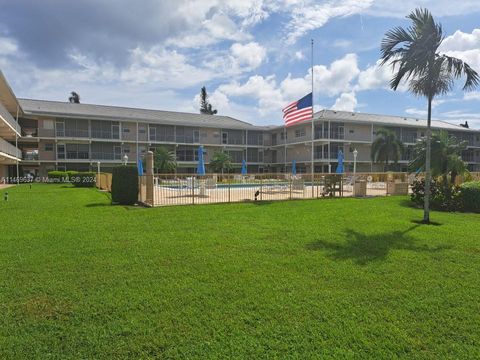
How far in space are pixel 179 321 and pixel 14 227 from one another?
690 centimetres

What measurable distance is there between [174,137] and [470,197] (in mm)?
35533

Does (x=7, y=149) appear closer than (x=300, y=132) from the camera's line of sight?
Yes

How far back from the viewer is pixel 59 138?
37.8 meters

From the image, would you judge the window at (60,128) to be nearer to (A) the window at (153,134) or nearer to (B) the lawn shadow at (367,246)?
(A) the window at (153,134)

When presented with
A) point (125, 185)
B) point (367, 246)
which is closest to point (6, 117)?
point (125, 185)

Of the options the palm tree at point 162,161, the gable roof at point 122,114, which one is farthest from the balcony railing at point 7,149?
the palm tree at point 162,161

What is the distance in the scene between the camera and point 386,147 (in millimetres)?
41438

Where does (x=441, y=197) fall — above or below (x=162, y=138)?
below

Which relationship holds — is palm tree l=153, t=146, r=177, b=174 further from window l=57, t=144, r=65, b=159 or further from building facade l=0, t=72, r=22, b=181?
building facade l=0, t=72, r=22, b=181

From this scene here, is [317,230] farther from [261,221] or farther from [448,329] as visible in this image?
[448,329]

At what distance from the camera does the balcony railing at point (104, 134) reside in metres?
40.1

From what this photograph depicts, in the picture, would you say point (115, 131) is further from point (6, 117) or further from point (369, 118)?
point (369, 118)

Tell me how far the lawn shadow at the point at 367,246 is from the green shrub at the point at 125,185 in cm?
915

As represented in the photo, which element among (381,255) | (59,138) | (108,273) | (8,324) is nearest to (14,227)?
(108,273)
